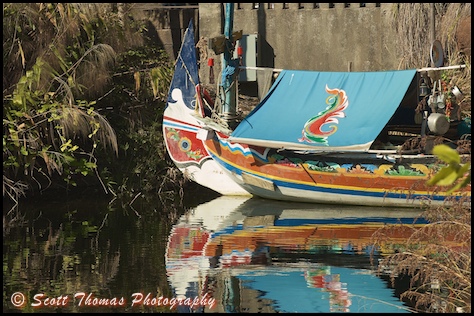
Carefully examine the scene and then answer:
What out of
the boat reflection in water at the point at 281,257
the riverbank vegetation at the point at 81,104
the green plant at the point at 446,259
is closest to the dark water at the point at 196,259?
the boat reflection in water at the point at 281,257

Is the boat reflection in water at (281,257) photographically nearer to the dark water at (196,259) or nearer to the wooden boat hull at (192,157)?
the dark water at (196,259)

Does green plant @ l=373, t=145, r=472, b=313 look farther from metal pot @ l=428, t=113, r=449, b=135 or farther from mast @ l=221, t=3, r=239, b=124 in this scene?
mast @ l=221, t=3, r=239, b=124

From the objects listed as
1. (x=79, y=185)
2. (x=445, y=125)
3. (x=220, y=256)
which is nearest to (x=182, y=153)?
(x=79, y=185)

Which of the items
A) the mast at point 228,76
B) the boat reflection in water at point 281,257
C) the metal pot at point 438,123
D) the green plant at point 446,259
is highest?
the mast at point 228,76

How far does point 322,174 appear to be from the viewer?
687 inches

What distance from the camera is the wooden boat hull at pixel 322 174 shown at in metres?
16.7

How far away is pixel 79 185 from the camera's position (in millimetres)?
19281

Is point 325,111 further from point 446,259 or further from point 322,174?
point 446,259

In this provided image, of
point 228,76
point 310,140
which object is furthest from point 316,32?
point 310,140

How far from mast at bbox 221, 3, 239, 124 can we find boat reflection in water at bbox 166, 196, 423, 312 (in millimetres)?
1779

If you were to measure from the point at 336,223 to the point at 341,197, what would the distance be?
1859mm

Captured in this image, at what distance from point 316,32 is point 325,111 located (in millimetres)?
4145

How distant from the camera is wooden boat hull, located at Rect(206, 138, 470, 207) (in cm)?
1669

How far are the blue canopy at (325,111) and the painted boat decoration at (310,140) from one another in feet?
0.05
